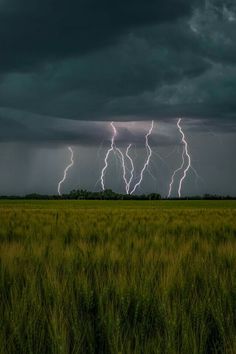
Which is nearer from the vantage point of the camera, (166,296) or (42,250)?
(166,296)

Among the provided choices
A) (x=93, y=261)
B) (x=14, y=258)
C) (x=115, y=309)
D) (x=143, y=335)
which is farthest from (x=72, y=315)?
(x=14, y=258)

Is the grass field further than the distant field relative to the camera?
No

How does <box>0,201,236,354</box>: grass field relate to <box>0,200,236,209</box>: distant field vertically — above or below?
below

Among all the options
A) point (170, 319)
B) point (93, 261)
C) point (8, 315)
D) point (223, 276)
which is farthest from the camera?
point (93, 261)

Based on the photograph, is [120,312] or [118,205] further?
[118,205]

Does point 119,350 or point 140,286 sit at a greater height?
point 140,286

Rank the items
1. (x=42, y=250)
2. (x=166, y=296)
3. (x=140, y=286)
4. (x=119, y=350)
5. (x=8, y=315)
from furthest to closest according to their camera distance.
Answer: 1. (x=42, y=250)
2. (x=140, y=286)
3. (x=166, y=296)
4. (x=8, y=315)
5. (x=119, y=350)

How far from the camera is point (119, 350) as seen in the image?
6.41ft

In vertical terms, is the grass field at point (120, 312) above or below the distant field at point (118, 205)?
below

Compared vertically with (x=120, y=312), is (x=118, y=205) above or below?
above

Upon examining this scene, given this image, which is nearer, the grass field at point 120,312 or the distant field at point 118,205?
the grass field at point 120,312

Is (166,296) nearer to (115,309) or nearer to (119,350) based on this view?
(115,309)

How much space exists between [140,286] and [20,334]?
746 mm

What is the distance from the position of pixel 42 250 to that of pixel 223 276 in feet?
6.38
